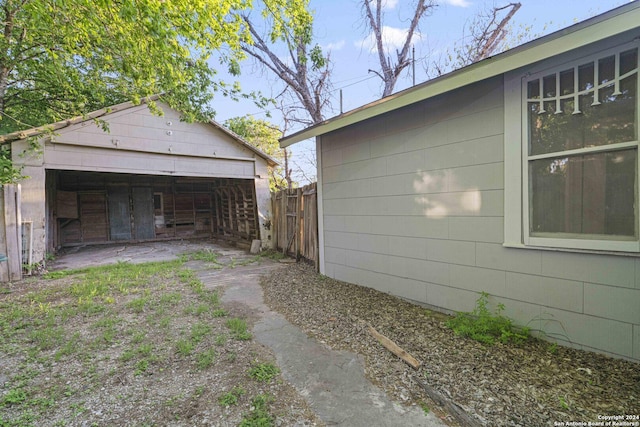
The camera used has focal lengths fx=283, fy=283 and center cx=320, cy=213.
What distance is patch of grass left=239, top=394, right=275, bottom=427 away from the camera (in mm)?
1853

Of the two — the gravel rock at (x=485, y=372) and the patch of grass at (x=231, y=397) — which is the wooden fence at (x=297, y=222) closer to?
the gravel rock at (x=485, y=372)

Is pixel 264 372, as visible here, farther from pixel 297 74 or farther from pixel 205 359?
pixel 297 74

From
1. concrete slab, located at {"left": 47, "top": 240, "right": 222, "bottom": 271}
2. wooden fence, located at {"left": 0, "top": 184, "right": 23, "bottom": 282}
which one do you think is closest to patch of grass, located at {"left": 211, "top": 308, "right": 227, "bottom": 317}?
wooden fence, located at {"left": 0, "top": 184, "right": 23, "bottom": 282}

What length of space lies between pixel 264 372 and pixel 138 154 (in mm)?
7709

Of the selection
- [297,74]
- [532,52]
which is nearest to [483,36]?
[297,74]

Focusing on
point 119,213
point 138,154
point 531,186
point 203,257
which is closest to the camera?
point 531,186

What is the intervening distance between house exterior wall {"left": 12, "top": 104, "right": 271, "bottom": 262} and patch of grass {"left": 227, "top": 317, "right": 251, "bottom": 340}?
5.53m

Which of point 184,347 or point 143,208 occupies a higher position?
point 143,208

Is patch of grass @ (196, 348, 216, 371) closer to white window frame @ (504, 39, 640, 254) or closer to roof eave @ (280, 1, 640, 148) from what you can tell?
white window frame @ (504, 39, 640, 254)

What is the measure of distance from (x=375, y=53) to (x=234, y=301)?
11390mm

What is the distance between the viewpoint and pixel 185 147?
8477 millimetres

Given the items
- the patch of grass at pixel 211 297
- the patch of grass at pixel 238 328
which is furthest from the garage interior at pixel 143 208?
the patch of grass at pixel 238 328

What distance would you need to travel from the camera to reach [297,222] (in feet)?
24.2

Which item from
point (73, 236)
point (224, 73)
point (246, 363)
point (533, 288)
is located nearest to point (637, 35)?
point (533, 288)
